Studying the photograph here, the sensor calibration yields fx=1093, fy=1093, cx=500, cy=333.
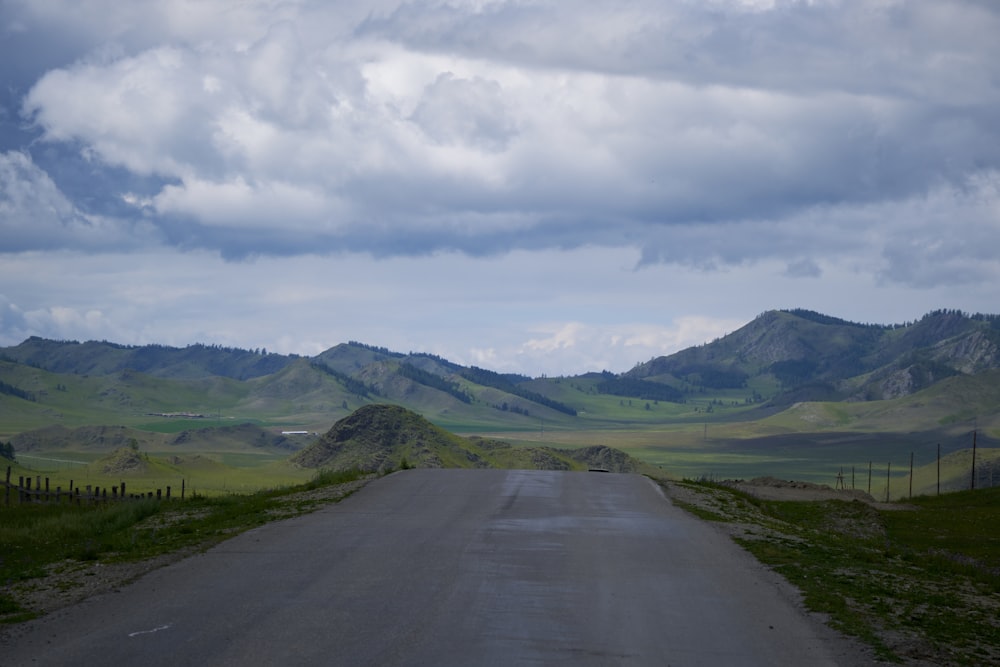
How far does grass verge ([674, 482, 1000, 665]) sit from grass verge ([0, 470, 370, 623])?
9946 millimetres

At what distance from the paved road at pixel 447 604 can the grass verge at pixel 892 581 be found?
649mm

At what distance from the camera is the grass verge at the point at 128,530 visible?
1745cm

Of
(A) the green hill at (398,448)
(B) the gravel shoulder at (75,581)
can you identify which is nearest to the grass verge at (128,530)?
(B) the gravel shoulder at (75,581)

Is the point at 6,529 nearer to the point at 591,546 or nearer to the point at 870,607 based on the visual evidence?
the point at 591,546

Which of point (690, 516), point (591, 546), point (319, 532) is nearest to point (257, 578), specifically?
point (319, 532)

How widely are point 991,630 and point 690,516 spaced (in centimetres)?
1174

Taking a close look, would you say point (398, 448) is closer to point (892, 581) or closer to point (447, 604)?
point (892, 581)

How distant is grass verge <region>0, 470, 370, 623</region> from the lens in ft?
57.3

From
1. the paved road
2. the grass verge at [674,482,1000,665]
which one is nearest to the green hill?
the grass verge at [674,482,1000,665]

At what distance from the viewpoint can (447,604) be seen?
13.9 m

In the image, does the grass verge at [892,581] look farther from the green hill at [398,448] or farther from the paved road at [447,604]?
the green hill at [398,448]

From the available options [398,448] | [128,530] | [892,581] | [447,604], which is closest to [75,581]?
[447,604]

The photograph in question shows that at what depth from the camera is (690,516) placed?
25.2m

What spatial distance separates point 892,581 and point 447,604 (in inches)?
300
